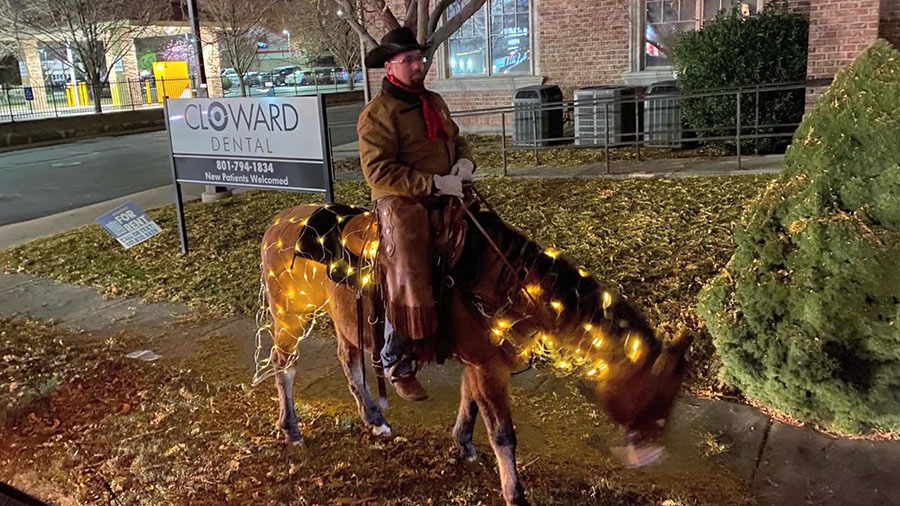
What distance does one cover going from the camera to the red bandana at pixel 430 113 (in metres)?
3.20

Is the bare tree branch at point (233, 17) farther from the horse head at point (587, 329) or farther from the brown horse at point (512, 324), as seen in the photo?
the horse head at point (587, 329)

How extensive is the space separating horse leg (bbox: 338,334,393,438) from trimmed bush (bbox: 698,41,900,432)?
1879mm

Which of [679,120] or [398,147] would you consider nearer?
[398,147]

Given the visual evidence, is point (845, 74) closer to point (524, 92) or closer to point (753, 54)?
point (753, 54)

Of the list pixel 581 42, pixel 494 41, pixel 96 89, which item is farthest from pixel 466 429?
pixel 96 89

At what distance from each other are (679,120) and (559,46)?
4.18m

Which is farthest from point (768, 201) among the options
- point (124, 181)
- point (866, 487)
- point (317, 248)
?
point (124, 181)

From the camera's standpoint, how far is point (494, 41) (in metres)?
16.1

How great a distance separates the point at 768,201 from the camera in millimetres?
4055

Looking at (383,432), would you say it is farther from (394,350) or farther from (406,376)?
(394,350)

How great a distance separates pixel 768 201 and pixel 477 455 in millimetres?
2076

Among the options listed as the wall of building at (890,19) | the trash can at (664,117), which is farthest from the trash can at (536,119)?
the wall of building at (890,19)

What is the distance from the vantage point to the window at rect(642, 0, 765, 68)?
1385 cm

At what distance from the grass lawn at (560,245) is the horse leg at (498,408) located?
162 centimetres
